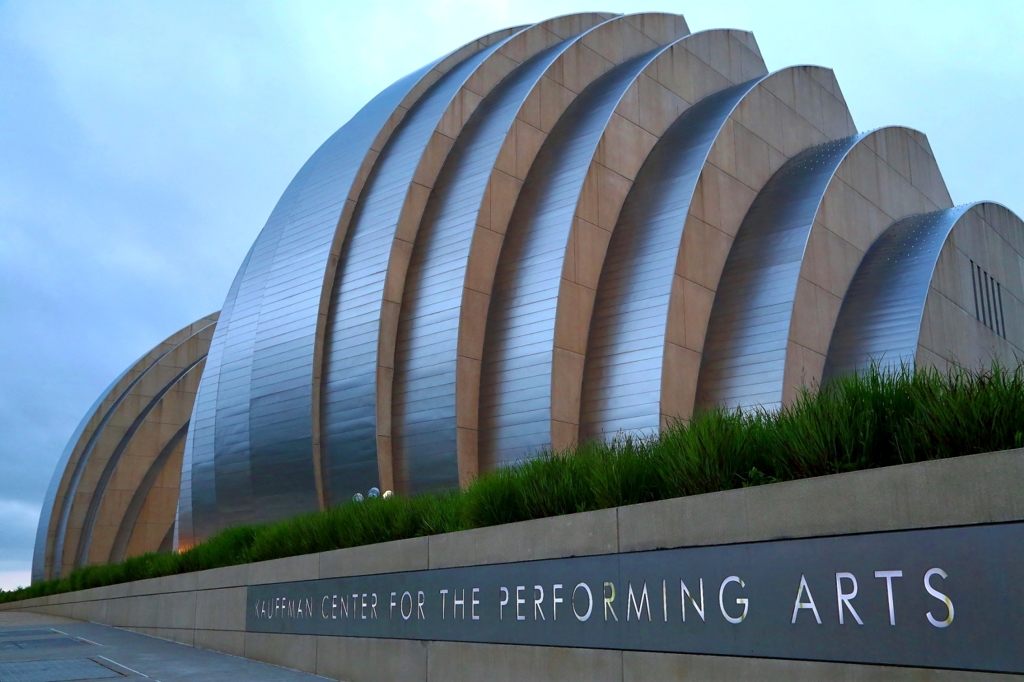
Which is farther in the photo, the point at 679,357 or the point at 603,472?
the point at 679,357

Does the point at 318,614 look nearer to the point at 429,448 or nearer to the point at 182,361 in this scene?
the point at 429,448

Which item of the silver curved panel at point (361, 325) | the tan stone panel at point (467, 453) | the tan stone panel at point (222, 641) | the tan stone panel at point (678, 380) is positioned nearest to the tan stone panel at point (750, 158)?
the tan stone panel at point (678, 380)

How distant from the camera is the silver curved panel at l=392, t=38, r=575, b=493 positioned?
20281mm

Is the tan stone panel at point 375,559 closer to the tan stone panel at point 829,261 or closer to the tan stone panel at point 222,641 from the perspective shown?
the tan stone panel at point 222,641

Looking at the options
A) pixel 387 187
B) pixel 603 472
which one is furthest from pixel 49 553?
pixel 603 472

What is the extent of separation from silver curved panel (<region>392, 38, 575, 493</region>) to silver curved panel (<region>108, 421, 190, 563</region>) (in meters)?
28.7

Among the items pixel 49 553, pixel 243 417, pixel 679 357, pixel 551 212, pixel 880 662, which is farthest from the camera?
pixel 49 553

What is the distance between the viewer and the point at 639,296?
2106cm

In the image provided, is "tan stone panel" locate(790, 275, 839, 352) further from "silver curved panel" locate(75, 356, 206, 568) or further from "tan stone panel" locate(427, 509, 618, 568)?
"silver curved panel" locate(75, 356, 206, 568)

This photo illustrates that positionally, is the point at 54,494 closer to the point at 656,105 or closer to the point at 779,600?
the point at 656,105

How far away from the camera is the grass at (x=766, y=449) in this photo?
600 centimetres

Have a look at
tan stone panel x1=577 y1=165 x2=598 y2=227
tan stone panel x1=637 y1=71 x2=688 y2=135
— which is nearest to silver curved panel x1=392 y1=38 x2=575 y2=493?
tan stone panel x1=577 y1=165 x2=598 y2=227

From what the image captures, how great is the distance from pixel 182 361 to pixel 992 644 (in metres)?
48.1

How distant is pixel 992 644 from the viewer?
520 centimetres
